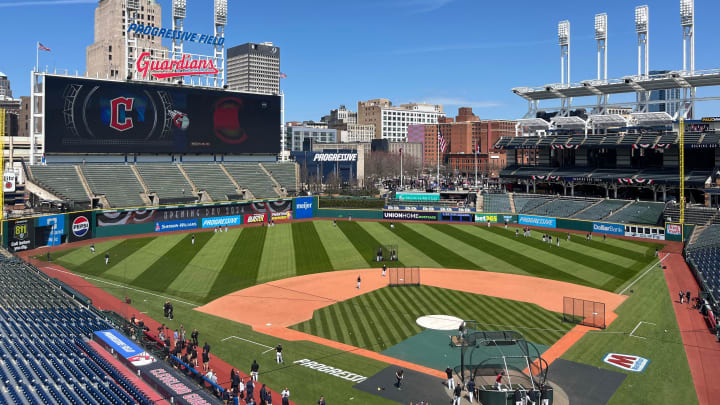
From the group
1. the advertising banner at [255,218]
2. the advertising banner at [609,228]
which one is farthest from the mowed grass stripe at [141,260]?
the advertising banner at [609,228]

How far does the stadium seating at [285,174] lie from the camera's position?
78.5m

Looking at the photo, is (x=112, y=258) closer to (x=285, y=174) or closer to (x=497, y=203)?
(x=285, y=174)

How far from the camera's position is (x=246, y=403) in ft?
64.6

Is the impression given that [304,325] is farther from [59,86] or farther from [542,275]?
[59,86]

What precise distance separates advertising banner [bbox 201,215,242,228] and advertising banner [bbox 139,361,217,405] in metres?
44.2

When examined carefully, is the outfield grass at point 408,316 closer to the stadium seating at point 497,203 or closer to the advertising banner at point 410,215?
the advertising banner at point 410,215

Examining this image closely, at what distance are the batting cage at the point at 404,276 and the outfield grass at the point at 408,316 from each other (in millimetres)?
1785

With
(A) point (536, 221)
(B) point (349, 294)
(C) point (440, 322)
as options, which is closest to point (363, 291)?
(B) point (349, 294)

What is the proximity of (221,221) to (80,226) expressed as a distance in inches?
647

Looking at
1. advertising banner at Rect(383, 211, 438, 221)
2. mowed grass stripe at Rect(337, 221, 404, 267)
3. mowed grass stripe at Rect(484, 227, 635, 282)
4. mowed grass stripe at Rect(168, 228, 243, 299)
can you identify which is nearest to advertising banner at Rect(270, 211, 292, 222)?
mowed grass stripe at Rect(337, 221, 404, 267)

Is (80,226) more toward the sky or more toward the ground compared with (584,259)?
more toward the sky

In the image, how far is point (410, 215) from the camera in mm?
72250

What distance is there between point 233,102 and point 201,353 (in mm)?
54153

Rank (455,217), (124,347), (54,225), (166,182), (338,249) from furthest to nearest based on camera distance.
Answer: (455,217) < (166,182) < (338,249) < (54,225) < (124,347)
